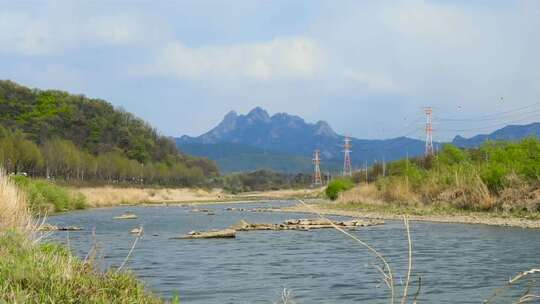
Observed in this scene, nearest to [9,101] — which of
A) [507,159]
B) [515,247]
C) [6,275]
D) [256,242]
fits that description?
[507,159]

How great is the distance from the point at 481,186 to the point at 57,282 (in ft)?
133

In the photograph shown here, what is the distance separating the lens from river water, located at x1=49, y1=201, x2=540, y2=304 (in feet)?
51.9

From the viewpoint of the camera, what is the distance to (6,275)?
9.59m

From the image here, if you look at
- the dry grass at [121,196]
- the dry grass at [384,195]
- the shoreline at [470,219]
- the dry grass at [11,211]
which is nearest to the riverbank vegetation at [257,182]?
the dry grass at [121,196]

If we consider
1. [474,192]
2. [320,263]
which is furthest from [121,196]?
[320,263]

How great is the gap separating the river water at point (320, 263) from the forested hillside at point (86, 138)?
79.0 metres

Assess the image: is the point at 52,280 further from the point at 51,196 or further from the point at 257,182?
the point at 257,182

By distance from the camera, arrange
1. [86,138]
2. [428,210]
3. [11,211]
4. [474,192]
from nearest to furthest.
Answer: [11,211], [474,192], [428,210], [86,138]

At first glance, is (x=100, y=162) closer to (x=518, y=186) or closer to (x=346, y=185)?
(x=346, y=185)

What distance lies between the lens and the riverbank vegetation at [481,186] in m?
43.6

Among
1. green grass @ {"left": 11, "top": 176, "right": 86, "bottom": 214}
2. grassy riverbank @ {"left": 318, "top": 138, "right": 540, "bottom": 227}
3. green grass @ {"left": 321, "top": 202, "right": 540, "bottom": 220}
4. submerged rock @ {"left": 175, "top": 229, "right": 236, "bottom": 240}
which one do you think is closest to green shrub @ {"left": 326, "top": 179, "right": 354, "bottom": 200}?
grassy riverbank @ {"left": 318, "top": 138, "right": 540, "bottom": 227}

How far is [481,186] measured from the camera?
46.3 meters

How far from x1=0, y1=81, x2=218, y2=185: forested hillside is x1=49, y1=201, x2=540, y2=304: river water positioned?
79006mm

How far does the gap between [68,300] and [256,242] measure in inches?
814
